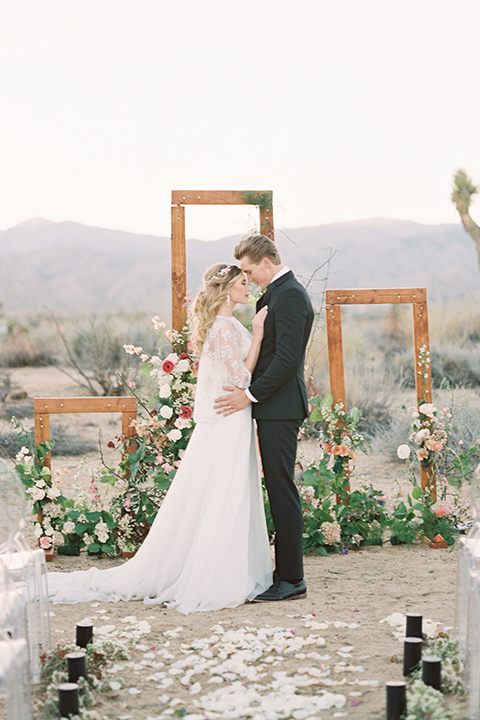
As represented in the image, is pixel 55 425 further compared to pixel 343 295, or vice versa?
pixel 55 425

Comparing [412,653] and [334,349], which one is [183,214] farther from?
[412,653]

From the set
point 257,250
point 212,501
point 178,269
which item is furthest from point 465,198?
point 212,501

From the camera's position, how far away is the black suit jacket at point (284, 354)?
11.7 feet

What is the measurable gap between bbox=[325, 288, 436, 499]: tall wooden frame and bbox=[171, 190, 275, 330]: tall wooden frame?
614 millimetres

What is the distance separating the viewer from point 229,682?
8.71 feet

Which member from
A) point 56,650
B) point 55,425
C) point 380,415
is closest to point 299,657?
point 56,650

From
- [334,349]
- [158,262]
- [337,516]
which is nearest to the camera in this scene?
[337,516]

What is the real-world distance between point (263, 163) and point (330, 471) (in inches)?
452

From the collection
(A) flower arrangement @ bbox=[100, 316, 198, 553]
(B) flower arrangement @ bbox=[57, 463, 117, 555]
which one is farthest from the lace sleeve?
(B) flower arrangement @ bbox=[57, 463, 117, 555]

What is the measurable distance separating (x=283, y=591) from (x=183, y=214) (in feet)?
7.81

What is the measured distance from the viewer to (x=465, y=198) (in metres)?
12.7

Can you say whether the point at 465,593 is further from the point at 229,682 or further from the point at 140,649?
the point at 140,649

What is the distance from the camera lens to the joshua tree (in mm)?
12492

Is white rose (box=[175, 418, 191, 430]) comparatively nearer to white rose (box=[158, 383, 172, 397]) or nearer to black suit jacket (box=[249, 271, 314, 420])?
white rose (box=[158, 383, 172, 397])
